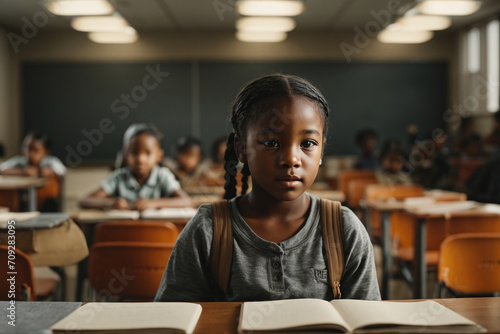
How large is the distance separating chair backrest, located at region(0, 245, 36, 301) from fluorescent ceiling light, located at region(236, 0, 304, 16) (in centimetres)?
372

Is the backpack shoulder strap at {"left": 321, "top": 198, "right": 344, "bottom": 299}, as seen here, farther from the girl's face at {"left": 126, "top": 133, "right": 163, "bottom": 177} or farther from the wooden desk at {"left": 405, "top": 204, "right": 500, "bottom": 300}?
the girl's face at {"left": 126, "top": 133, "right": 163, "bottom": 177}

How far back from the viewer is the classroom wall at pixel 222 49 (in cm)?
784

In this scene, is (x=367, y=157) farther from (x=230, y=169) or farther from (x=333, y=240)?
(x=333, y=240)

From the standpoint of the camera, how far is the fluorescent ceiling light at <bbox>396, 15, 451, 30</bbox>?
5.55 meters

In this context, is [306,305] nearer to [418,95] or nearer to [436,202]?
[436,202]

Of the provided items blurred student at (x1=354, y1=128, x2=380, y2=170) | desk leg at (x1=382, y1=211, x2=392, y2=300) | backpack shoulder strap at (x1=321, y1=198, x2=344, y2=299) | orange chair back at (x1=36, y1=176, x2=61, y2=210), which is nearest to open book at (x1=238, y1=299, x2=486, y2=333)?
backpack shoulder strap at (x1=321, y1=198, x2=344, y2=299)

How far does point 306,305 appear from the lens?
851 mm

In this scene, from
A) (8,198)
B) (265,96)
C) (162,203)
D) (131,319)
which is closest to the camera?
(131,319)

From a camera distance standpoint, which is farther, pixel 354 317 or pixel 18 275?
pixel 18 275

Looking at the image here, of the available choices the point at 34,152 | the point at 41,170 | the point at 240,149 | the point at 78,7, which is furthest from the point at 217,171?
the point at 240,149

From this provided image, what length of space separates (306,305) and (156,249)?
1.01 meters

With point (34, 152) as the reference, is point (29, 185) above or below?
below

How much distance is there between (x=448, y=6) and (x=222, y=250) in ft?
15.4

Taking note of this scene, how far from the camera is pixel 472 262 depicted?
1925 mm
